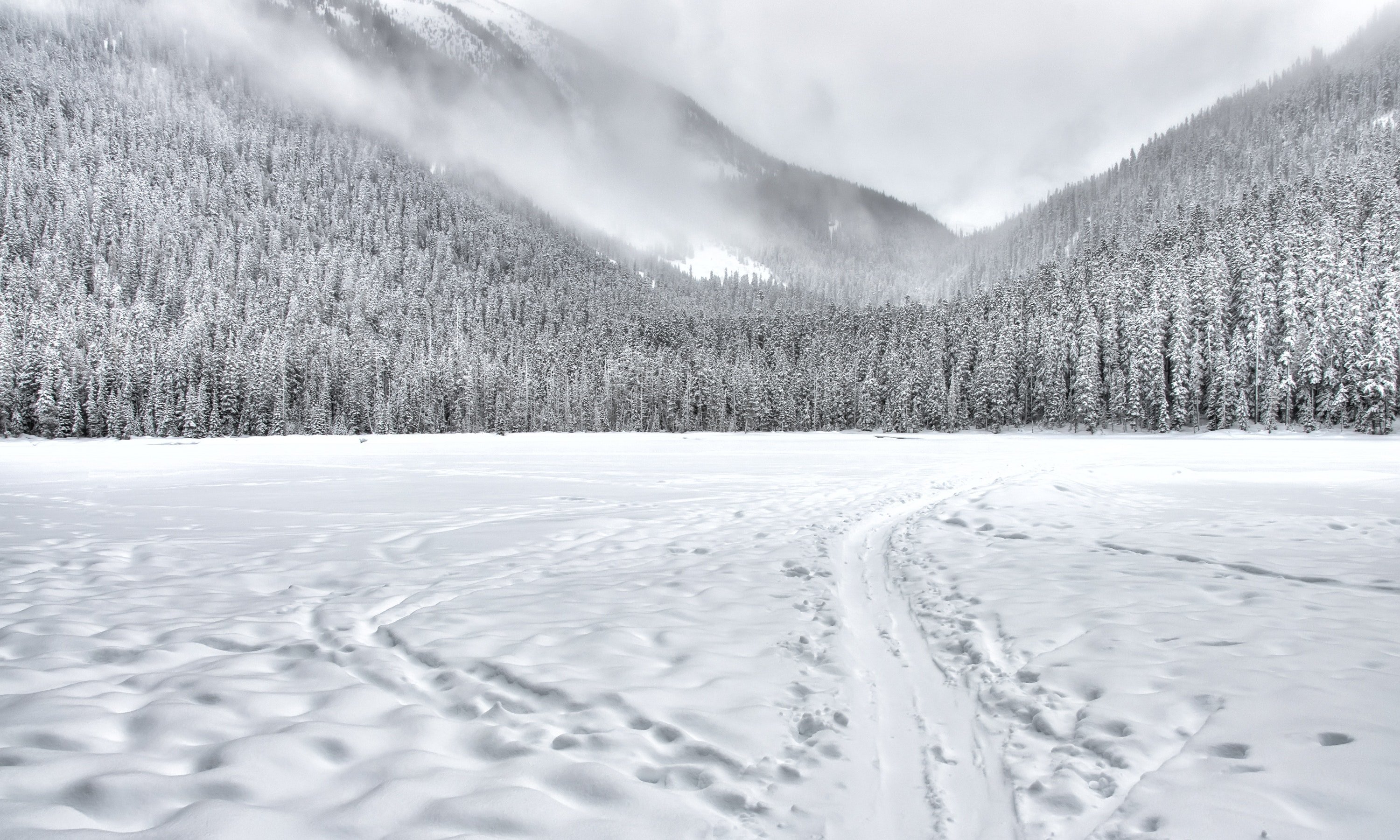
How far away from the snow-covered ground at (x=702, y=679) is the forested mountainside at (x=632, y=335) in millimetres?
63512

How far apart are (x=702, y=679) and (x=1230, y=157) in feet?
691

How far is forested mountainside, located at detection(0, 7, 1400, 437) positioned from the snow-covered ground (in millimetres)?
63512

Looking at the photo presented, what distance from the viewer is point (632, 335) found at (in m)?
146

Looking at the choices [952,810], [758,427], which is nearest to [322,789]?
[952,810]

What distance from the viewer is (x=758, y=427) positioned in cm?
9594

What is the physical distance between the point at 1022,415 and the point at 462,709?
86485 mm

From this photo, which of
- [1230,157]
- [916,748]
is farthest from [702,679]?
[1230,157]

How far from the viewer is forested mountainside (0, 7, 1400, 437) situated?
58969mm

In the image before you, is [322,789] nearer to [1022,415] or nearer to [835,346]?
[1022,415]

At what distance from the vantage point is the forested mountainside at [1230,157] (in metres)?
126

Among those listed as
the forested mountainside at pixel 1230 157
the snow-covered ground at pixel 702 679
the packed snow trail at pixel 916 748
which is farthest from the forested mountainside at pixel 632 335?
the packed snow trail at pixel 916 748

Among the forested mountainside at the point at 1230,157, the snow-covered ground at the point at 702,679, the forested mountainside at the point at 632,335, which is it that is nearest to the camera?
the snow-covered ground at the point at 702,679

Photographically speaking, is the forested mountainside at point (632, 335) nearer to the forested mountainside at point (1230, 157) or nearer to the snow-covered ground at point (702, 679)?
the forested mountainside at point (1230, 157)

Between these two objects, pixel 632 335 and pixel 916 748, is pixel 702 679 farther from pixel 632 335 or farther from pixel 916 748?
pixel 632 335
